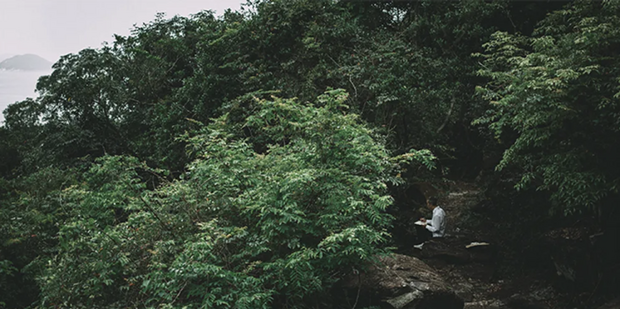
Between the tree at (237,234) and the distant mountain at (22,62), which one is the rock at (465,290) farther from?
the distant mountain at (22,62)

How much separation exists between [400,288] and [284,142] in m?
3.53

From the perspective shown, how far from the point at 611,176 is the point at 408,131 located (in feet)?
19.4

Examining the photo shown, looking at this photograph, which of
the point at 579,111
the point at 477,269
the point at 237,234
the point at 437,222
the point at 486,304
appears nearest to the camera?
the point at 237,234

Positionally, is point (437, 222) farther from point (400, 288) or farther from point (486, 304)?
point (400, 288)

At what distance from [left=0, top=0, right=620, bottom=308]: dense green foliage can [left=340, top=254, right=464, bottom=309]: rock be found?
404 mm

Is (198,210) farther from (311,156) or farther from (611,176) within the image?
(611,176)

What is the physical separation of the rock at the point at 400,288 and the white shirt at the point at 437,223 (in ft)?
8.89

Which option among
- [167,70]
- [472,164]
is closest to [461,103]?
[472,164]

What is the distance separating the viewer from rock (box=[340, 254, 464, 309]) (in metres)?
6.23

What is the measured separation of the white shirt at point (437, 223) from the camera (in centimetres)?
944

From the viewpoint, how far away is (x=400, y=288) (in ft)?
20.9

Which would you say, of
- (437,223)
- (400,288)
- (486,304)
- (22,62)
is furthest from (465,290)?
(22,62)

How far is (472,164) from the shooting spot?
15.3 metres

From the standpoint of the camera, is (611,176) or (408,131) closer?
(611,176)
